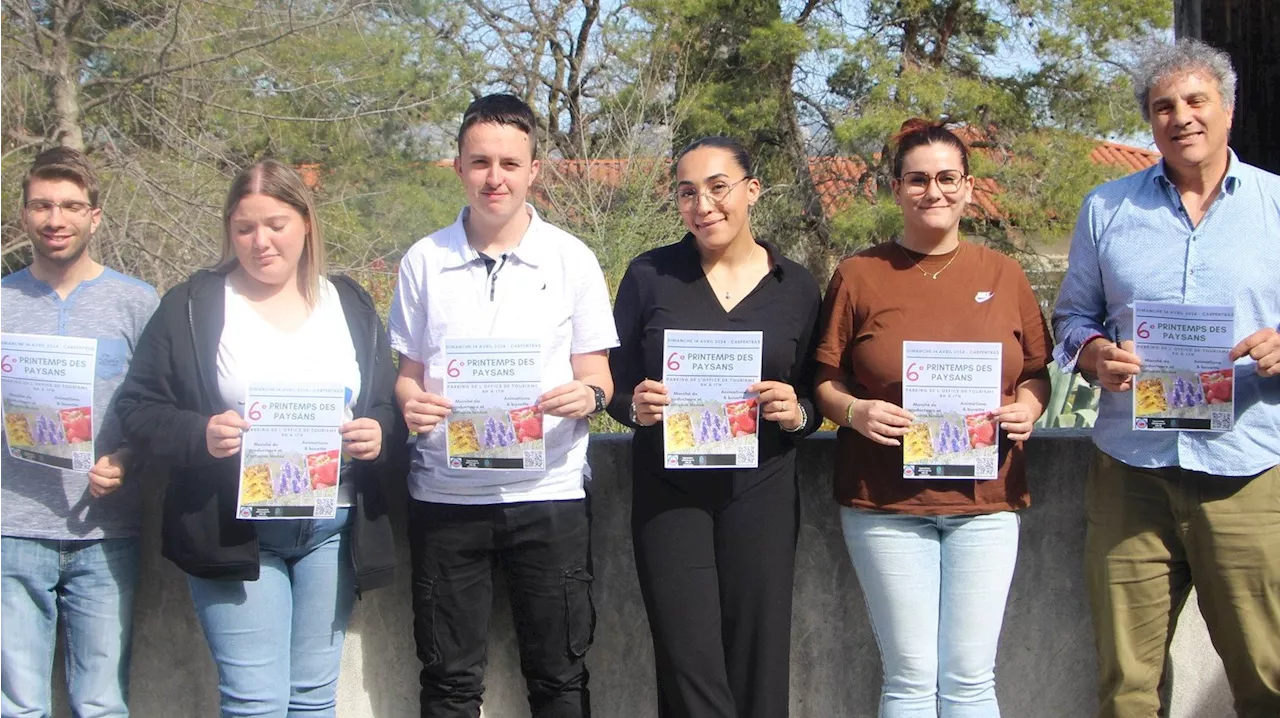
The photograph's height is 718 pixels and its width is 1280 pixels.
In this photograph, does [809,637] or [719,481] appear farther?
[809,637]

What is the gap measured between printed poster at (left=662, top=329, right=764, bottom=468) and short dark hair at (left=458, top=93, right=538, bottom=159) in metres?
0.74

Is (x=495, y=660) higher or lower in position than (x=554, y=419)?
lower

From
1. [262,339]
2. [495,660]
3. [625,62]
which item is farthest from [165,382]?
[625,62]

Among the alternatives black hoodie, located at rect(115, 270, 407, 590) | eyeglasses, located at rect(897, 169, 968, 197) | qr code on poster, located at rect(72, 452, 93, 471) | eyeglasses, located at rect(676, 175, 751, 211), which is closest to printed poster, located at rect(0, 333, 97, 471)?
qr code on poster, located at rect(72, 452, 93, 471)

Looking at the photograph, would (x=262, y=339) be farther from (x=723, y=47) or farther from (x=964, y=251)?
(x=723, y=47)

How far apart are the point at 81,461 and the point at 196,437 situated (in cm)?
42

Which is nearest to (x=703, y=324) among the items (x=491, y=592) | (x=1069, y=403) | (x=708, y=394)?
(x=708, y=394)

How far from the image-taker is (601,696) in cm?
382

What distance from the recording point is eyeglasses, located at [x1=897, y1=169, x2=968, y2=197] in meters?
3.23

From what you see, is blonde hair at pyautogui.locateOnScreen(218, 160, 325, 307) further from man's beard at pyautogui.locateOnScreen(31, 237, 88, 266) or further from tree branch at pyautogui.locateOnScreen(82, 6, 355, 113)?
tree branch at pyautogui.locateOnScreen(82, 6, 355, 113)

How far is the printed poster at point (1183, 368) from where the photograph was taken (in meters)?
3.06

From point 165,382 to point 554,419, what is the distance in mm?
1072

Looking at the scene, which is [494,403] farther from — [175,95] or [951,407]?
[175,95]

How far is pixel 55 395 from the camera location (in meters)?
3.16
